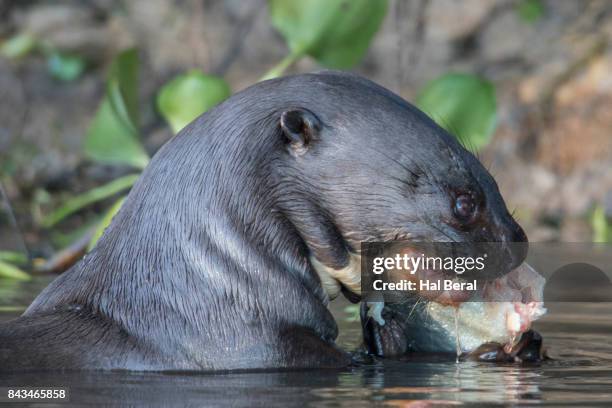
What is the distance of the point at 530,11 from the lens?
1132cm

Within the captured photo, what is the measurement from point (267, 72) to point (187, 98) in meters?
3.92

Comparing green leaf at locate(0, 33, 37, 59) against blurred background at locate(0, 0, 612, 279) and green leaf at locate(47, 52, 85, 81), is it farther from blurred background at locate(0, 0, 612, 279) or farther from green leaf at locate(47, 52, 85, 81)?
green leaf at locate(47, 52, 85, 81)

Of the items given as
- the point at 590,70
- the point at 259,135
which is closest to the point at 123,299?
the point at 259,135

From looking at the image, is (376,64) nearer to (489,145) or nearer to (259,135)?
(489,145)

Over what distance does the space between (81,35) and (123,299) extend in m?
8.03

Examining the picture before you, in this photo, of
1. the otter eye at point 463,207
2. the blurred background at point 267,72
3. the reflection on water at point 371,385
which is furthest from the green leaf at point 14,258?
the otter eye at point 463,207

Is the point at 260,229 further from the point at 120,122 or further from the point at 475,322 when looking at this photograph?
the point at 120,122

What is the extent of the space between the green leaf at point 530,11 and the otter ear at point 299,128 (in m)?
7.70

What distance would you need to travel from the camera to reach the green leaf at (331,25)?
A: 6.68 m

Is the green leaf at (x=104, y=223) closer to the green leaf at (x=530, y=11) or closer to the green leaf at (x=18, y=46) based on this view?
→ the green leaf at (x=18, y=46)

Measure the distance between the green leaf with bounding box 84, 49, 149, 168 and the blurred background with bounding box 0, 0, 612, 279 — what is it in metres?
2.13

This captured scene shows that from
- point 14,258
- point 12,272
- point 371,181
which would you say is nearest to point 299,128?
point 371,181

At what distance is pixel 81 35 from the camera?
38.0 ft

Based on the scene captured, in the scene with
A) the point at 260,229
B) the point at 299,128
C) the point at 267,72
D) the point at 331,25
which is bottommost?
the point at 260,229
